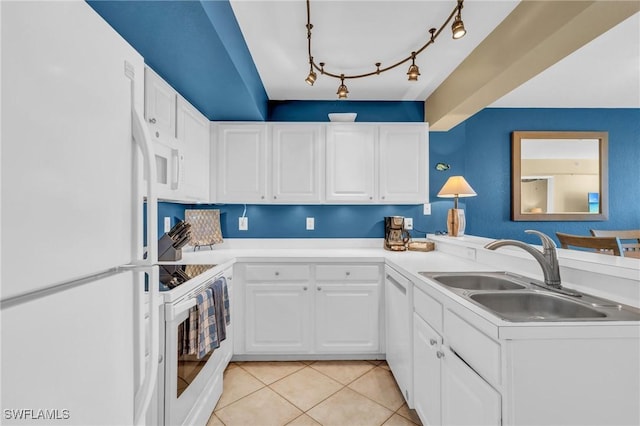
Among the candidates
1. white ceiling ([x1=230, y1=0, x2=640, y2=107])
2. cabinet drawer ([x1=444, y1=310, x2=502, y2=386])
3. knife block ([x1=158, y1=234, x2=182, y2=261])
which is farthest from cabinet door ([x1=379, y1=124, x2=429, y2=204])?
knife block ([x1=158, y1=234, x2=182, y2=261])

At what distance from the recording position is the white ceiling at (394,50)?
1745mm

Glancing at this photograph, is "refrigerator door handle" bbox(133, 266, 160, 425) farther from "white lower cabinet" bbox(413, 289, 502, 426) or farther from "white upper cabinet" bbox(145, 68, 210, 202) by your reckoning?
"white upper cabinet" bbox(145, 68, 210, 202)

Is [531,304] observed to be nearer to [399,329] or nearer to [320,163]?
[399,329]

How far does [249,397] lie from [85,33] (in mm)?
2119

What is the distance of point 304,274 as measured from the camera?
2.44 m

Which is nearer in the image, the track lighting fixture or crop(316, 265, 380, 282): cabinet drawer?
the track lighting fixture

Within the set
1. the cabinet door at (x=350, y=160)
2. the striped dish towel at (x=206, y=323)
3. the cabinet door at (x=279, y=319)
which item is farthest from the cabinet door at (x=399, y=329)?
the striped dish towel at (x=206, y=323)

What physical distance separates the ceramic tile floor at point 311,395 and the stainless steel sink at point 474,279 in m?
0.86

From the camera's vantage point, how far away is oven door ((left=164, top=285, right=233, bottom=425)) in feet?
4.30

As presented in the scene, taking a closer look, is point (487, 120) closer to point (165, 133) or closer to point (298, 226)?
point (298, 226)

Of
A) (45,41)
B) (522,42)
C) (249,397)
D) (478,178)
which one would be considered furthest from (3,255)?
(478,178)

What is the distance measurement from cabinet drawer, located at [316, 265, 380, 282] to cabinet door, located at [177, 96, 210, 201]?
117 centimetres

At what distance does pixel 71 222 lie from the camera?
548 mm

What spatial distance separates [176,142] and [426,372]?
6.66 ft
